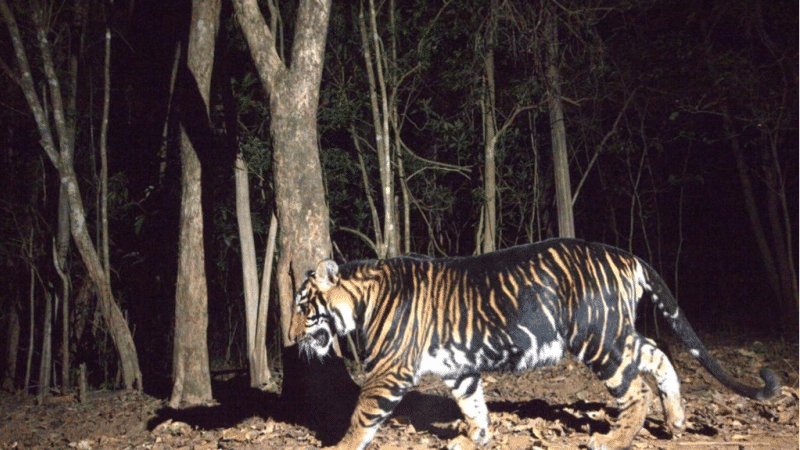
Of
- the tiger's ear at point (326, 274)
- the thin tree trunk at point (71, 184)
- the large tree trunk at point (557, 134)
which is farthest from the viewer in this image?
the large tree trunk at point (557, 134)

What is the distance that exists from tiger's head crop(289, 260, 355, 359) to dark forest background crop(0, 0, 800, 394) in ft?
10.8

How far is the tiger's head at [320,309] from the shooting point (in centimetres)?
539

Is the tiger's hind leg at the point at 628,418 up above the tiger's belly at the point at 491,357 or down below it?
below

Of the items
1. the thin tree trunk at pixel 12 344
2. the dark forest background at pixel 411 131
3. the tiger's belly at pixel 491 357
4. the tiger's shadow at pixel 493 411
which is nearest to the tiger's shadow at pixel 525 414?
the tiger's shadow at pixel 493 411

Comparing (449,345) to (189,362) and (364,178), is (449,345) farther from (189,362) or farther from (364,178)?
(364,178)

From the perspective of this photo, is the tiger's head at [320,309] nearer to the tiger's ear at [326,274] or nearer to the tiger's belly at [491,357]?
the tiger's ear at [326,274]

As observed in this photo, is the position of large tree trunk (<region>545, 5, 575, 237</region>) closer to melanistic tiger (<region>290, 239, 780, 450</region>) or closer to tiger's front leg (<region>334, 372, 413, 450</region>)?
melanistic tiger (<region>290, 239, 780, 450</region>)

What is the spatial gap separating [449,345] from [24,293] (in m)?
11.2

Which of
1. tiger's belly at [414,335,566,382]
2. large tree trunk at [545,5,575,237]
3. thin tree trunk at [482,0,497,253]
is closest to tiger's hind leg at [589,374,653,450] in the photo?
tiger's belly at [414,335,566,382]

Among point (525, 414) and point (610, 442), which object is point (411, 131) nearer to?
point (525, 414)

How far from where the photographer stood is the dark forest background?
30.9ft

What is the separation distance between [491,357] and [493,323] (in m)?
0.24

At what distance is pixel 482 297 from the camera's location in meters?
5.34

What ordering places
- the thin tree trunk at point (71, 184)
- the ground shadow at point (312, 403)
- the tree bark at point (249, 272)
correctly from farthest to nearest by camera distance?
1. the thin tree trunk at point (71, 184)
2. the tree bark at point (249, 272)
3. the ground shadow at point (312, 403)
